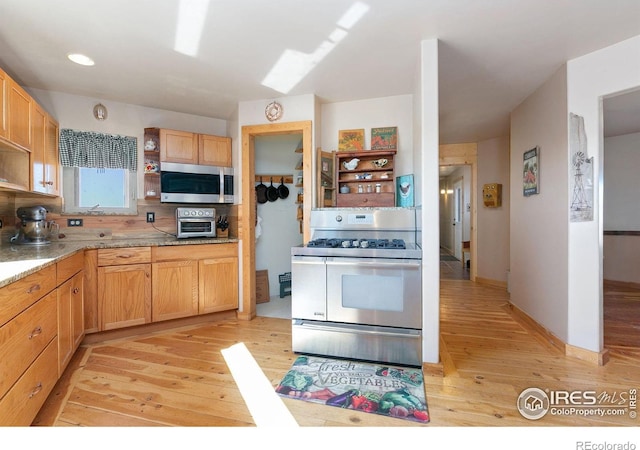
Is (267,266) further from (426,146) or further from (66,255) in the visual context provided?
(426,146)

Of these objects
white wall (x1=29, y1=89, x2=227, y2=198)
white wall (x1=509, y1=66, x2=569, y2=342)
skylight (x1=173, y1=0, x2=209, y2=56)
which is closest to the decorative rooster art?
white wall (x1=509, y1=66, x2=569, y2=342)

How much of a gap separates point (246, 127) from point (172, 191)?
3.30 ft

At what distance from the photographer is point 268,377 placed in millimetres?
2031

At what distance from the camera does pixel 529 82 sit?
268 centimetres

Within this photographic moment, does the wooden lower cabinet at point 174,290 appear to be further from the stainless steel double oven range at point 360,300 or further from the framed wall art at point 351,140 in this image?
the framed wall art at point 351,140

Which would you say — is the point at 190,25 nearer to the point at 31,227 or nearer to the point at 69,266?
the point at 69,266

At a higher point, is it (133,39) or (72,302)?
(133,39)

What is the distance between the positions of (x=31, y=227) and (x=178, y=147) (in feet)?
4.56

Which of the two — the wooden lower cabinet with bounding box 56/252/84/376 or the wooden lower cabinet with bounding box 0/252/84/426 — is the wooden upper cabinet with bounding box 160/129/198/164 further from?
the wooden lower cabinet with bounding box 0/252/84/426

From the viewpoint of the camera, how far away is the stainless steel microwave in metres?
3.00

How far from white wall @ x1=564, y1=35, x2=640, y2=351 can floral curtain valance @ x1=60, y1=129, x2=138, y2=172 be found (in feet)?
13.4

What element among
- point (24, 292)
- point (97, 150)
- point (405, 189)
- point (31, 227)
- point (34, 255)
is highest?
point (97, 150)

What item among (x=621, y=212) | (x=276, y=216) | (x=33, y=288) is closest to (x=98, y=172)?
(x=33, y=288)

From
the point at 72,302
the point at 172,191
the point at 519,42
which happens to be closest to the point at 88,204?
the point at 172,191
